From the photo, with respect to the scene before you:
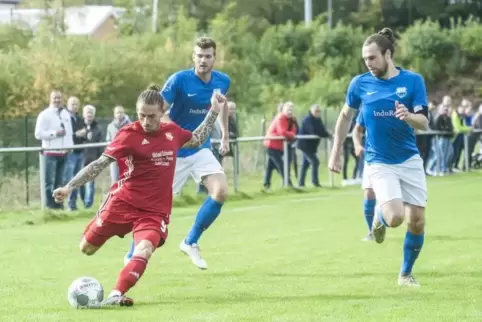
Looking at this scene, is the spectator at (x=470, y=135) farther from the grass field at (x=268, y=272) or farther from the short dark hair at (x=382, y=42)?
the short dark hair at (x=382, y=42)

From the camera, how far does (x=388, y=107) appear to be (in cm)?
1118

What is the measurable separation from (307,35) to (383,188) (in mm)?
58284

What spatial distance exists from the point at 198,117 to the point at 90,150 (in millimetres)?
9265

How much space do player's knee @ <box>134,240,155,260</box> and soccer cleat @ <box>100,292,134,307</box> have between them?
1.16 feet

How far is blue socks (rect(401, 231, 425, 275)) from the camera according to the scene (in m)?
11.2

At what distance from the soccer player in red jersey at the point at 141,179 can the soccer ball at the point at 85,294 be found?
0.47 m

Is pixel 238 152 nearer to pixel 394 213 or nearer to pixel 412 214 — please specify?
pixel 412 214

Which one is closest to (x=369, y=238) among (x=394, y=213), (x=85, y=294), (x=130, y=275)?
(x=394, y=213)

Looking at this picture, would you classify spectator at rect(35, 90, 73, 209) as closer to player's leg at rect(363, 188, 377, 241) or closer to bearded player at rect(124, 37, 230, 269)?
player's leg at rect(363, 188, 377, 241)

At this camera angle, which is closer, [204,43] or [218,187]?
[204,43]

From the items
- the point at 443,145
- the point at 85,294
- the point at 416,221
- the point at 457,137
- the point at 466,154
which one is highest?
the point at 416,221

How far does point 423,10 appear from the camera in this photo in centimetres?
8031

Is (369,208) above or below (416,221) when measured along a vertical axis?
below

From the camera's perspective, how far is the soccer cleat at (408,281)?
36.5 feet
